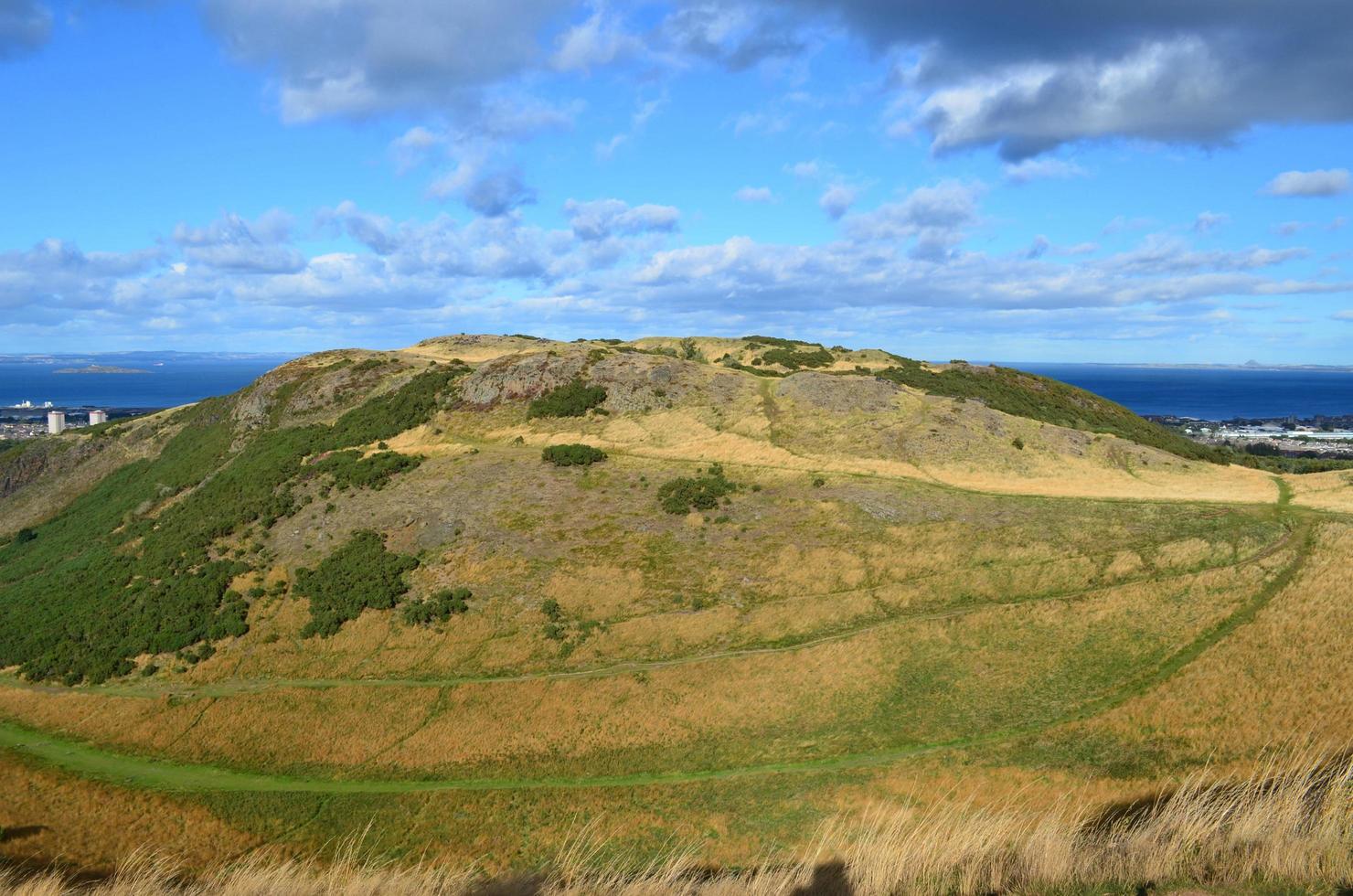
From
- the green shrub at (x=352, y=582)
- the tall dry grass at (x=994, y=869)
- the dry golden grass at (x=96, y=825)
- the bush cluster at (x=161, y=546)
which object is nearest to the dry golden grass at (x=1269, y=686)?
the tall dry grass at (x=994, y=869)

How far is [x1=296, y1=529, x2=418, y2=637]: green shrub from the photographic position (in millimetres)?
42281

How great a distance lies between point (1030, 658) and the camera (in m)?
33.2

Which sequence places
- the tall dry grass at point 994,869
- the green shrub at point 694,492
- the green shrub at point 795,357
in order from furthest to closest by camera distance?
the green shrub at point 795,357 < the green shrub at point 694,492 < the tall dry grass at point 994,869

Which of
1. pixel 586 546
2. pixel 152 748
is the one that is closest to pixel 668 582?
pixel 586 546

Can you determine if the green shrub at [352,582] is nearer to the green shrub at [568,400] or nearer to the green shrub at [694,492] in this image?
the green shrub at [694,492]

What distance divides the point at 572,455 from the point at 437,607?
708 inches

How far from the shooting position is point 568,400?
67562mm

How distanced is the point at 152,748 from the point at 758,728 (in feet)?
94.4

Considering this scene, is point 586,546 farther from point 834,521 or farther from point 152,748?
point 152,748

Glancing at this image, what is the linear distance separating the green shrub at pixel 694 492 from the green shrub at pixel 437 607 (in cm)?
1453

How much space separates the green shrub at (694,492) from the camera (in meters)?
49.3

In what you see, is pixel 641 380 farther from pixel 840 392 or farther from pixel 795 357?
pixel 795 357

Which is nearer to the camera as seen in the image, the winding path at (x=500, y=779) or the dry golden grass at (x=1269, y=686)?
the dry golden grass at (x=1269, y=686)

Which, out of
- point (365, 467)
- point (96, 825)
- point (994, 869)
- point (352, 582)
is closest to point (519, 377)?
point (365, 467)
